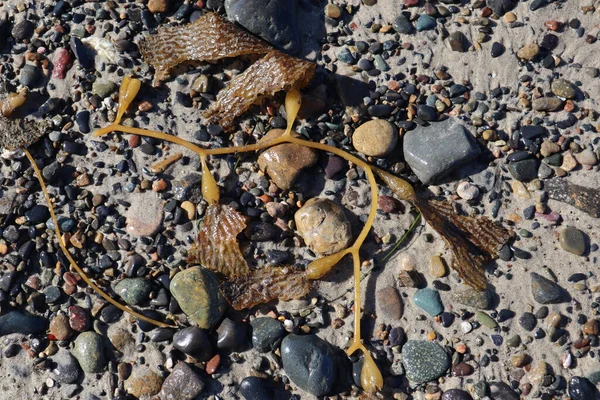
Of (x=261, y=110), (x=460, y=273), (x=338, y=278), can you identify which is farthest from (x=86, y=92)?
(x=460, y=273)

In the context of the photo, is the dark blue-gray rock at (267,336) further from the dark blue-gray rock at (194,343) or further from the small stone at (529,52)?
the small stone at (529,52)

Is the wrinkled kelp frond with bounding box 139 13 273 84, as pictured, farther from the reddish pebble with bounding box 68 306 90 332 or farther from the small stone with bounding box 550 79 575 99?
the small stone with bounding box 550 79 575 99

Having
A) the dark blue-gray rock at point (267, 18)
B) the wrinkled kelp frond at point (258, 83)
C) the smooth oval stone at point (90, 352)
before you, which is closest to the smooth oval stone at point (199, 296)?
the smooth oval stone at point (90, 352)

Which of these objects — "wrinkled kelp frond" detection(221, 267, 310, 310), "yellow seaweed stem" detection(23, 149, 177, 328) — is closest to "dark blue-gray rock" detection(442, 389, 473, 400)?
"wrinkled kelp frond" detection(221, 267, 310, 310)

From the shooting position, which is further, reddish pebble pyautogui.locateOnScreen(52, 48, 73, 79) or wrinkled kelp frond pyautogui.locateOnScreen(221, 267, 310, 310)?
reddish pebble pyautogui.locateOnScreen(52, 48, 73, 79)

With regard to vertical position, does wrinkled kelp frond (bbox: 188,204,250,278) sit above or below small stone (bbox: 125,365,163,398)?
above

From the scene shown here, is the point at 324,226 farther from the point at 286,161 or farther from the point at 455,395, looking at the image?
the point at 455,395

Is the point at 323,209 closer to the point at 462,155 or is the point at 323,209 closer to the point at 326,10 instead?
the point at 462,155
